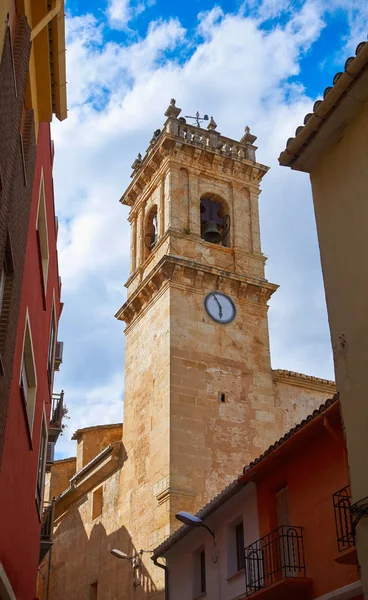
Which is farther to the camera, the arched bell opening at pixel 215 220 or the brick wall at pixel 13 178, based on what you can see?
the arched bell opening at pixel 215 220

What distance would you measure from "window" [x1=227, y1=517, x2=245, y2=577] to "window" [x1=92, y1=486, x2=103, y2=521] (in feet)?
40.3

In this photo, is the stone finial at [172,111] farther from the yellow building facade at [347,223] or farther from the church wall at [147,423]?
the yellow building facade at [347,223]

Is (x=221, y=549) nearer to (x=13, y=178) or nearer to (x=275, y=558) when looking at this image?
(x=275, y=558)

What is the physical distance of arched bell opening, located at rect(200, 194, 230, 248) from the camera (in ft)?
90.9

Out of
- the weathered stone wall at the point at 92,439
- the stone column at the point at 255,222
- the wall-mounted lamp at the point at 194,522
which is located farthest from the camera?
the weathered stone wall at the point at 92,439

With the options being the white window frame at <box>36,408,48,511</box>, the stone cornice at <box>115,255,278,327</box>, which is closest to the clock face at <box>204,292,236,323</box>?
the stone cornice at <box>115,255,278,327</box>

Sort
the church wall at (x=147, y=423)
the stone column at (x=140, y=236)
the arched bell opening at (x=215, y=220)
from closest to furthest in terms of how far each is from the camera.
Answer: the church wall at (x=147, y=423), the arched bell opening at (x=215, y=220), the stone column at (x=140, y=236)

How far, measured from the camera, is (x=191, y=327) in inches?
974

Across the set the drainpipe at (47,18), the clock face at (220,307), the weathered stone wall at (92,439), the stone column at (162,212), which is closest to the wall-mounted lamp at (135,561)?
the weathered stone wall at (92,439)

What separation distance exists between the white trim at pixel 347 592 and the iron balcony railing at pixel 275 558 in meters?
0.95

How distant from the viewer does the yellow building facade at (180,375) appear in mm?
22641

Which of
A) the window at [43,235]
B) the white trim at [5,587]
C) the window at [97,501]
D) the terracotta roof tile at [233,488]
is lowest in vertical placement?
the white trim at [5,587]

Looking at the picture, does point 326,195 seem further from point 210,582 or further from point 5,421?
point 210,582

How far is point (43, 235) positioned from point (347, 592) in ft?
24.2
